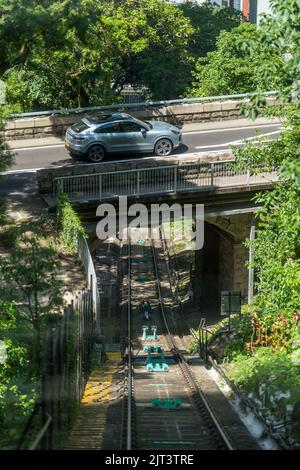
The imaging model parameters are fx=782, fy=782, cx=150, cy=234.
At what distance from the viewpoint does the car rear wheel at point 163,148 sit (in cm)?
2594

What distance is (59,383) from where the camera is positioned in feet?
34.1

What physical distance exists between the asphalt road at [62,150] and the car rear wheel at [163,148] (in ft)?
1.23

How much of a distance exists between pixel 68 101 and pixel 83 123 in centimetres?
877

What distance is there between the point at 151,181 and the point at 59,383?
13.2 metres

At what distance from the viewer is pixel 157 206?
2327 cm

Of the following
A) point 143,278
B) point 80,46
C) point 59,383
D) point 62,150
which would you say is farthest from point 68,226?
point 143,278

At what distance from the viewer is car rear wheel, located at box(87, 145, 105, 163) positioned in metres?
24.9

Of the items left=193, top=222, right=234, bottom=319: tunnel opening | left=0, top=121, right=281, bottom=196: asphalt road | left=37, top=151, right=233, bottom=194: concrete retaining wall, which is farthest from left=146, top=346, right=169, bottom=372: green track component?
Result: left=193, top=222, right=234, bottom=319: tunnel opening

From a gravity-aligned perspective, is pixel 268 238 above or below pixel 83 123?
below

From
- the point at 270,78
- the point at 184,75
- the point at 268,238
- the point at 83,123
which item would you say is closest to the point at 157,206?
the point at 83,123

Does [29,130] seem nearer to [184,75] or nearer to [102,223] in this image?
[102,223]

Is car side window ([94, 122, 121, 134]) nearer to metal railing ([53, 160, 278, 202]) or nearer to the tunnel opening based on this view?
metal railing ([53, 160, 278, 202])

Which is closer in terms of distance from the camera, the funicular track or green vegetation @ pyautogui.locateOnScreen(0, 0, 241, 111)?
the funicular track

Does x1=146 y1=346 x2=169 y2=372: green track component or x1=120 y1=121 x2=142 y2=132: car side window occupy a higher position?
x1=120 y1=121 x2=142 y2=132: car side window
